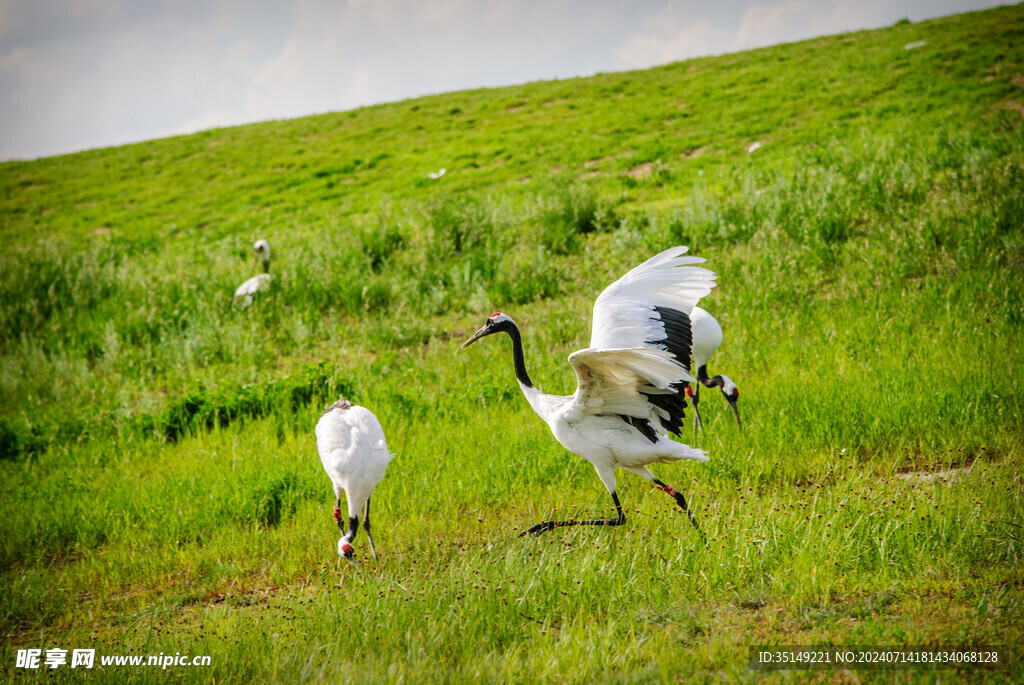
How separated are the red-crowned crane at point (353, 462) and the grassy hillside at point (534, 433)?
0.29 m

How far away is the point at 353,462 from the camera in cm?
473

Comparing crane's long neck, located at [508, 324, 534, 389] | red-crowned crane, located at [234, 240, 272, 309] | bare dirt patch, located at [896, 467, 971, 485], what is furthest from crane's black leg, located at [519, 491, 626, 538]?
red-crowned crane, located at [234, 240, 272, 309]

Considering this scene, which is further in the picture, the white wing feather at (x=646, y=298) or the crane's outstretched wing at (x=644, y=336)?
the white wing feather at (x=646, y=298)

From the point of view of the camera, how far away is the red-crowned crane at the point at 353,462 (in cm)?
474

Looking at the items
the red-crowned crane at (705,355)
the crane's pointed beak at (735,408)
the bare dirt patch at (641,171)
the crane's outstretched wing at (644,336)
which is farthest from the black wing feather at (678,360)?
the bare dirt patch at (641,171)

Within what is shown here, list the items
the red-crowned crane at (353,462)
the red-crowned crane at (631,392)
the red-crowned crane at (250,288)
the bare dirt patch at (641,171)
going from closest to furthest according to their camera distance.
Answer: the red-crowned crane at (631,392) < the red-crowned crane at (353,462) < the red-crowned crane at (250,288) < the bare dirt patch at (641,171)

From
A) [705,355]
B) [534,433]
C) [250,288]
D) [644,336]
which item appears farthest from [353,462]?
[250,288]

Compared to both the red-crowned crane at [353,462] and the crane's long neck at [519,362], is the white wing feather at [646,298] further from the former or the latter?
the red-crowned crane at [353,462]

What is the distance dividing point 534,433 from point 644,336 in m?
1.88

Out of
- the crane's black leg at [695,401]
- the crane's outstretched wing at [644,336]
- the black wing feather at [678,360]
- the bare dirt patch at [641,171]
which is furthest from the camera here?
the bare dirt patch at [641,171]

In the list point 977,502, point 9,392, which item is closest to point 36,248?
point 9,392

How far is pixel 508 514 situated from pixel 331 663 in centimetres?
195

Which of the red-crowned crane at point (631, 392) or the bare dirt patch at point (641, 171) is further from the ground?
the bare dirt patch at point (641, 171)

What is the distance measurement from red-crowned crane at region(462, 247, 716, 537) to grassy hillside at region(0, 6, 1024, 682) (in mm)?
537
